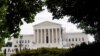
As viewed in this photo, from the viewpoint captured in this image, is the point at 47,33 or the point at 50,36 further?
the point at 47,33

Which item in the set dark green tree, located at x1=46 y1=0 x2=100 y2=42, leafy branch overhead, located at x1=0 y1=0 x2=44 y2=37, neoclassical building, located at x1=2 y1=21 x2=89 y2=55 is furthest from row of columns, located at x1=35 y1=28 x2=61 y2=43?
dark green tree, located at x1=46 y1=0 x2=100 y2=42

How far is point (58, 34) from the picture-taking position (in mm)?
108562

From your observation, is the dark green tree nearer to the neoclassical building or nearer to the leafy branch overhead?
the leafy branch overhead

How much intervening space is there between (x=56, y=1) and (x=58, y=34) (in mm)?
91917

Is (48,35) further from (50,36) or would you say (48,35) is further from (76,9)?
(76,9)

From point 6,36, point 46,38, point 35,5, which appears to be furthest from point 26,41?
point 35,5

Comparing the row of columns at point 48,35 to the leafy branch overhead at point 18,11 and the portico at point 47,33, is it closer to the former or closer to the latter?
the portico at point 47,33

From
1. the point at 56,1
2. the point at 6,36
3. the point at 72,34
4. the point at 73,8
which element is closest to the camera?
the point at 73,8

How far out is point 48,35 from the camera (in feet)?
357

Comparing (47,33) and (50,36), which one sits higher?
(47,33)

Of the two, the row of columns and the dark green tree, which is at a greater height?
the row of columns

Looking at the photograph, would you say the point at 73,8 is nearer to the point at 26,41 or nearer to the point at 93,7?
the point at 93,7

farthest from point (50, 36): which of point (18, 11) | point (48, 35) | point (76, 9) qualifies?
point (76, 9)

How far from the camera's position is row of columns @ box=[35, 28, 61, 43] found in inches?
4242
